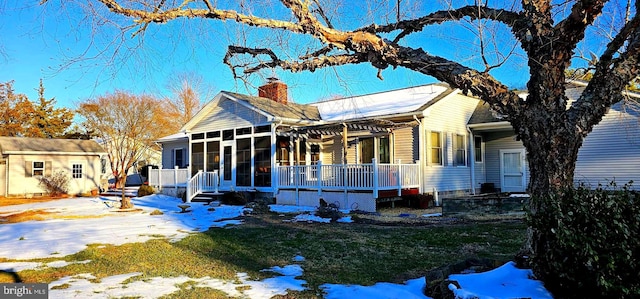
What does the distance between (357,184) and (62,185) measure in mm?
18571

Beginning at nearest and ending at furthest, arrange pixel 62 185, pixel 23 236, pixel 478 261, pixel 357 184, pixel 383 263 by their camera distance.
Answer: pixel 478 261
pixel 383 263
pixel 23 236
pixel 357 184
pixel 62 185

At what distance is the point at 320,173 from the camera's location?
15.0 metres

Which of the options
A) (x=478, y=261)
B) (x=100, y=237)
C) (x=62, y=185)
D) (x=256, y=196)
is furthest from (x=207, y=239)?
(x=62, y=185)

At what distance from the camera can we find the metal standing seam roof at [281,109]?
57.2 ft

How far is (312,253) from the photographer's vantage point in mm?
7238

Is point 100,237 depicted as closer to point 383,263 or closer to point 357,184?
point 383,263

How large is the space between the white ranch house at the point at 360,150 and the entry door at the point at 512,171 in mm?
41

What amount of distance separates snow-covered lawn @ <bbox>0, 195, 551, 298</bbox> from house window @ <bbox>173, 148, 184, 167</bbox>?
9.23 metres

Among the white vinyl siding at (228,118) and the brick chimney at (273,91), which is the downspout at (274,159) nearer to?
the white vinyl siding at (228,118)

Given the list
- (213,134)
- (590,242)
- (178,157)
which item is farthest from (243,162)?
(590,242)

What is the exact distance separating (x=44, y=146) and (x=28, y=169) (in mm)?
1602

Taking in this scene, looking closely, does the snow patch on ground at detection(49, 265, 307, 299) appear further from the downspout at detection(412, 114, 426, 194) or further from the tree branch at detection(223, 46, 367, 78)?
the downspout at detection(412, 114, 426, 194)

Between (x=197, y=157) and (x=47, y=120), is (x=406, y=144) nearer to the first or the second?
(x=197, y=157)

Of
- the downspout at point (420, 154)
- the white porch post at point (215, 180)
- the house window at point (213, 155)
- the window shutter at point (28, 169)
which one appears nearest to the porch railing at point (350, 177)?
the downspout at point (420, 154)
